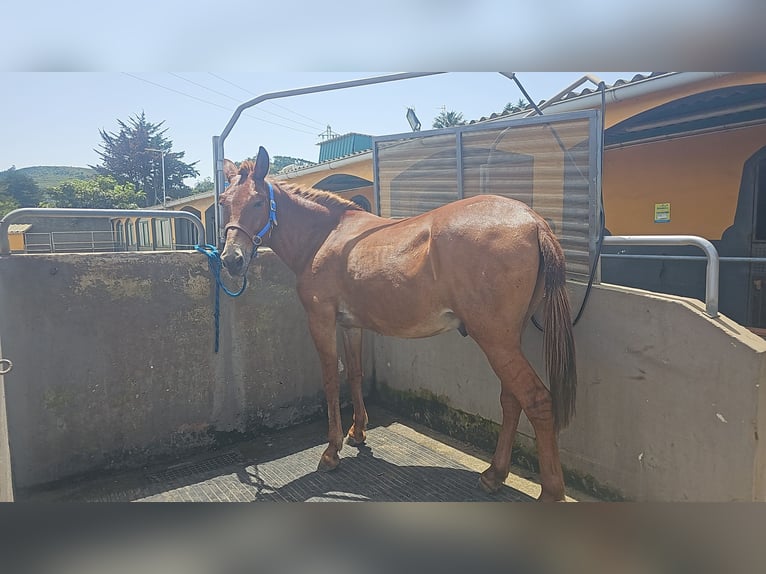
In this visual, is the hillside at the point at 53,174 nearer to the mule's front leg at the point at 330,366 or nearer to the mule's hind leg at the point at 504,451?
the mule's front leg at the point at 330,366

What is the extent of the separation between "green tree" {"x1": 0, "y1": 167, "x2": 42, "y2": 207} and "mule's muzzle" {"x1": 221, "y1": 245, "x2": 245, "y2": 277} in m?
0.88

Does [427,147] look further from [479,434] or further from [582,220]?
[479,434]

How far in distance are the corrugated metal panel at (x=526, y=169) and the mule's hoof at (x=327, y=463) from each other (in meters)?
1.74

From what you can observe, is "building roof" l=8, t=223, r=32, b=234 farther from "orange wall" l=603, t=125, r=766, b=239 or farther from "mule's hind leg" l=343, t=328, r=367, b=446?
"orange wall" l=603, t=125, r=766, b=239

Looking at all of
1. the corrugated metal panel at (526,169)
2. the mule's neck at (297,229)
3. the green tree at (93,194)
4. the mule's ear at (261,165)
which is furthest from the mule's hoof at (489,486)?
the green tree at (93,194)

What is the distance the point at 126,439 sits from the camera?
2.58 m

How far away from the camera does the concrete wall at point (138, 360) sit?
2.28 meters

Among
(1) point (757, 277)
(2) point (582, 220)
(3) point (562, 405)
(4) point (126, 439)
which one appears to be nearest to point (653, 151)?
(1) point (757, 277)

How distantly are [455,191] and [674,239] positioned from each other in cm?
128

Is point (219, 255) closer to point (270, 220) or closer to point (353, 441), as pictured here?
point (270, 220)

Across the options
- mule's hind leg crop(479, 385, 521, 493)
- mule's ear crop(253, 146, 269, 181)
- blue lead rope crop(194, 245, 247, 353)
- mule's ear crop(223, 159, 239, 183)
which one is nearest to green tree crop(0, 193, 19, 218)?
blue lead rope crop(194, 245, 247, 353)

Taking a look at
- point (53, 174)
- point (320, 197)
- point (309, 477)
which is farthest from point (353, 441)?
point (53, 174)

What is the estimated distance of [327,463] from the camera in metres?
2.62
